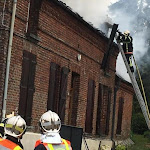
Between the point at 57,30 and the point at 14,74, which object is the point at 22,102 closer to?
the point at 14,74

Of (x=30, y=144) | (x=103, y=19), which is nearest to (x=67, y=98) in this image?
(x=30, y=144)

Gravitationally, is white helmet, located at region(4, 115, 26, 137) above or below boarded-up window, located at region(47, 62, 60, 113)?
below

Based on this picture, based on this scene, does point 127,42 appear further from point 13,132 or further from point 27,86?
point 13,132

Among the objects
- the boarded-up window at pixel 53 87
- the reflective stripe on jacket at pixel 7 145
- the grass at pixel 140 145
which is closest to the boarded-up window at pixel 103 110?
the grass at pixel 140 145

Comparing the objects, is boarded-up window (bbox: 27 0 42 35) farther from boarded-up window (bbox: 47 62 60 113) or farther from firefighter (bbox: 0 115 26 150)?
firefighter (bbox: 0 115 26 150)

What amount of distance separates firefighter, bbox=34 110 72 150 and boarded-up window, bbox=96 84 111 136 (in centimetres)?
1423

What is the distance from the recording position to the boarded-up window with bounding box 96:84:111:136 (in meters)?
19.4

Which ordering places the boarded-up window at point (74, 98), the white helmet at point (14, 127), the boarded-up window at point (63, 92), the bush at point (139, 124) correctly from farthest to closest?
1. the bush at point (139, 124)
2. the boarded-up window at point (74, 98)
3. the boarded-up window at point (63, 92)
4. the white helmet at point (14, 127)

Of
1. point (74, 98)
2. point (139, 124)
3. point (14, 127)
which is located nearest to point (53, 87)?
point (74, 98)

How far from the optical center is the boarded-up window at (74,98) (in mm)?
16453

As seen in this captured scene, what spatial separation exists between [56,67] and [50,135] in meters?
9.53

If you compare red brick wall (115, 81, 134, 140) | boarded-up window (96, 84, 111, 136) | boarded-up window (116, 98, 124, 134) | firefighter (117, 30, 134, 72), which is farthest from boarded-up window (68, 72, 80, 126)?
boarded-up window (116, 98, 124, 134)

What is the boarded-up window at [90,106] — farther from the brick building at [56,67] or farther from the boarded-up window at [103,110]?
the boarded-up window at [103,110]

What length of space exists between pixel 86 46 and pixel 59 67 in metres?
2.64
